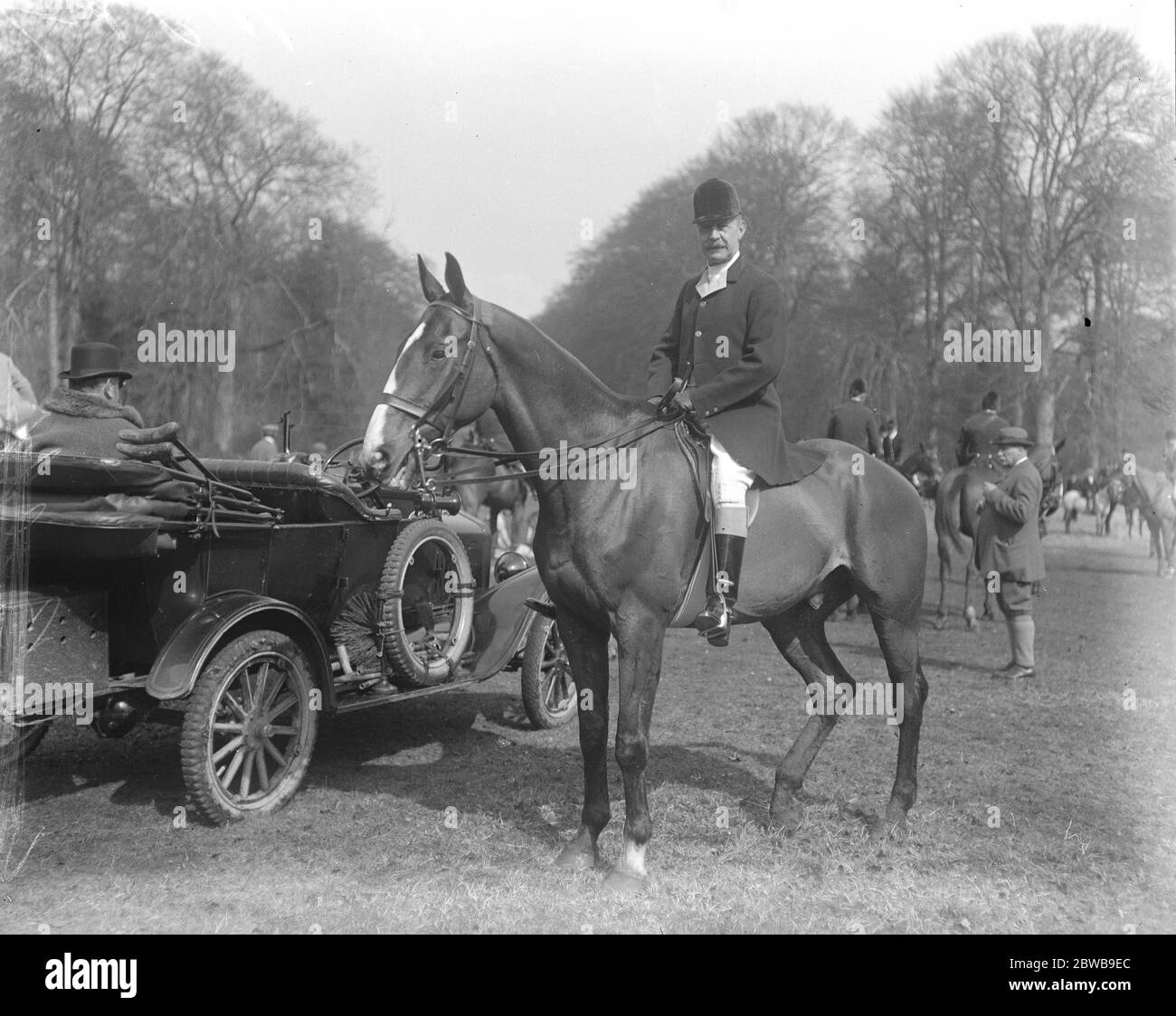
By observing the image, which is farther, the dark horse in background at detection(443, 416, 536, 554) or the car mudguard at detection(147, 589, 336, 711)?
the dark horse in background at detection(443, 416, 536, 554)

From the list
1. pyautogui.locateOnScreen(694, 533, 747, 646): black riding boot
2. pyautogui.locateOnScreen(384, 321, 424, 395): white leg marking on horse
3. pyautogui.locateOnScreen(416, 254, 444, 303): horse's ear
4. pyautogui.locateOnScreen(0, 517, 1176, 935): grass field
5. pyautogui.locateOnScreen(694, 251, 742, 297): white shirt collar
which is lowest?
pyautogui.locateOnScreen(0, 517, 1176, 935): grass field

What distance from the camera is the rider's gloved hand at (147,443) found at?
4934 millimetres

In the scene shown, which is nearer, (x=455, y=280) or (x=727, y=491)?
(x=455, y=280)

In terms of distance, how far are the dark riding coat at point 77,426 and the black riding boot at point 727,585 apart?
2885 mm

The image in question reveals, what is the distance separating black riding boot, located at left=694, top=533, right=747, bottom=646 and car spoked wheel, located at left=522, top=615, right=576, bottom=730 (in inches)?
92.6

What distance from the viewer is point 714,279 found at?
17.2 ft

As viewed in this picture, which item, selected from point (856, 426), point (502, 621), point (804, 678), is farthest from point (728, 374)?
point (856, 426)

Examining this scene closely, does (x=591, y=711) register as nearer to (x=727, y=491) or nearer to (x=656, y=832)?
(x=656, y=832)

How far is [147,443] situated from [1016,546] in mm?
7822

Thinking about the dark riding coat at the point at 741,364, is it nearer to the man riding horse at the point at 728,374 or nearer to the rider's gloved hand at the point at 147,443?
the man riding horse at the point at 728,374

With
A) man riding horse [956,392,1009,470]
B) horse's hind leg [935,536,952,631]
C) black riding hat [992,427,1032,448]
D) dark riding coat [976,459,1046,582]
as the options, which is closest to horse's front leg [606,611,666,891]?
dark riding coat [976,459,1046,582]

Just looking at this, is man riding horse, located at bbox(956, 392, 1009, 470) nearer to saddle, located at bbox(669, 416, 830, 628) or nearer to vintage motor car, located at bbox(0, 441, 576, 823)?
vintage motor car, located at bbox(0, 441, 576, 823)

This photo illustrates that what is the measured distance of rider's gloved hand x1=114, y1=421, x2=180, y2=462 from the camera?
16.2ft
